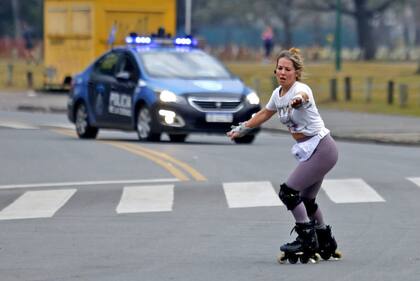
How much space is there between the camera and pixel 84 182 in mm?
17469

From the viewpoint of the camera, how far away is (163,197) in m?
15.7

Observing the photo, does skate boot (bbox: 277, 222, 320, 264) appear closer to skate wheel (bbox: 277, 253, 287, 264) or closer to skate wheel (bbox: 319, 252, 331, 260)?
skate wheel (bbox: 277, 253, 287, 264)

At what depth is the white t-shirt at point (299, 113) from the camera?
416 inches

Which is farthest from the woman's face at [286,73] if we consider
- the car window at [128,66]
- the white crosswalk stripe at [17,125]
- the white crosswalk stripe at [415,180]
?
the white crosswalk stripe at [17,125]

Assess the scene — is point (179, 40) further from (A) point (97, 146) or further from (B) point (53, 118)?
(B) point (53, 118)

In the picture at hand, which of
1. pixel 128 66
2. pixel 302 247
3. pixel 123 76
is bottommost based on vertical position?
pixel 302 247

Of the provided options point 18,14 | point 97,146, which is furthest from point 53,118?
point 18,14

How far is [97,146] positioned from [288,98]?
42.1 feet

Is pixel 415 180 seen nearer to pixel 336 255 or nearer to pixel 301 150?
pixel 336 255

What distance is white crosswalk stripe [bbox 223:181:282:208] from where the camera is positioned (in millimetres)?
15086

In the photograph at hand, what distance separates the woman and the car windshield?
1366 centimetres

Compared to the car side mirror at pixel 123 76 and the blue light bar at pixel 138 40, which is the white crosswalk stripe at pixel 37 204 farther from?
the blue light bar at pixel 138 40

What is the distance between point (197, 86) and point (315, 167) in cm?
1313

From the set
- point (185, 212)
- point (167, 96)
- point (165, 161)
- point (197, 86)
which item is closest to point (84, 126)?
point (167, 96)
